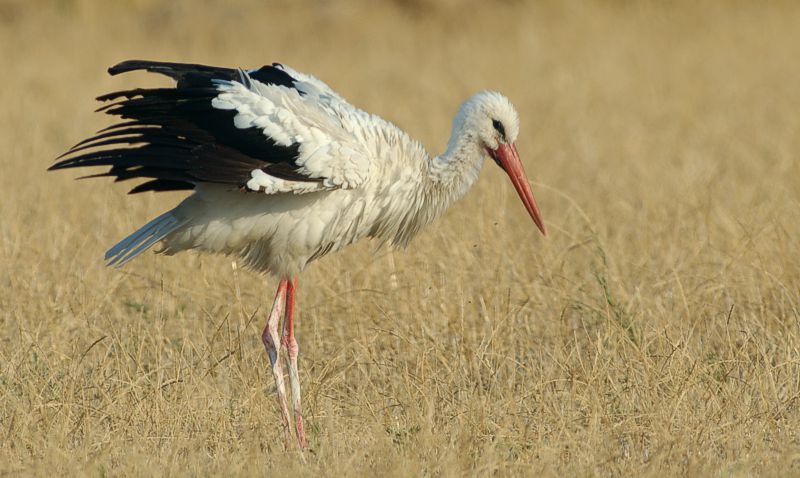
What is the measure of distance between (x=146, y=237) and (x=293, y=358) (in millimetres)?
829

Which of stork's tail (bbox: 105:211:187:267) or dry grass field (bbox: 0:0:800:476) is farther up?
stork's tail (bbox: 105:211:187:267)

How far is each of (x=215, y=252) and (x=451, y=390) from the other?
3.94 feet

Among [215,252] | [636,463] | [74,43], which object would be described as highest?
[74,43]

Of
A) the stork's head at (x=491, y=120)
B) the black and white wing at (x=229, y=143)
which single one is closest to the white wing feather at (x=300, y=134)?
the black and white wing at (x=229, y=143)

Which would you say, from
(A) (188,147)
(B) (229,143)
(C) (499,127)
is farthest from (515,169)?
(A) (188,147)

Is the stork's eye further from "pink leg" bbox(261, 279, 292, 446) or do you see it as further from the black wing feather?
"pink leg" bbox(261, 279, 292, 446)

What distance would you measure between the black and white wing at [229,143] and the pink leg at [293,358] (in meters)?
0.75

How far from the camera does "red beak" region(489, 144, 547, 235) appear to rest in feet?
19.9

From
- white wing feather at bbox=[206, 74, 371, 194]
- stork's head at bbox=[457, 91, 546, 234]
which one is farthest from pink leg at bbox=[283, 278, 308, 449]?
stork's head at bbox=[457, 91, 546, 234]

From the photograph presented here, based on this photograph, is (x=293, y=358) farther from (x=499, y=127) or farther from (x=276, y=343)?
(x=499, y=127)

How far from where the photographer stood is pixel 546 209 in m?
9.04

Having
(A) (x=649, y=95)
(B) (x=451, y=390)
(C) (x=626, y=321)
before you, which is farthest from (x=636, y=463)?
(A) (x=649, y=95)

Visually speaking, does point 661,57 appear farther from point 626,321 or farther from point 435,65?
point 626,321

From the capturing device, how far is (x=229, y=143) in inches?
207
